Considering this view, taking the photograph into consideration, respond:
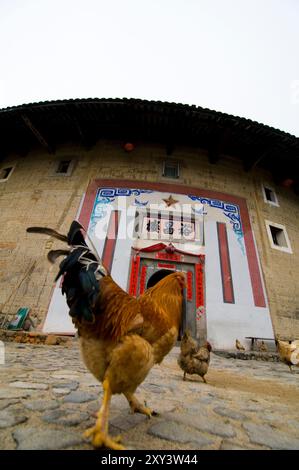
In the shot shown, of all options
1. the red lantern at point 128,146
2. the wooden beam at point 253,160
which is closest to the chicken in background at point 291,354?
the wooden beam at point 253,160

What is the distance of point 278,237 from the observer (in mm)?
10414

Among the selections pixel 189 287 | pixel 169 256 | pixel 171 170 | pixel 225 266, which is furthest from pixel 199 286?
pixel 171 170

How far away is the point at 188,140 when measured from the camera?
11.6 m

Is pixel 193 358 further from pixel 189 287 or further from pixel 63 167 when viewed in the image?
pixel 63 167

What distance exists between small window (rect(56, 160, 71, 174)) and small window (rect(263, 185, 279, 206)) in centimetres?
993

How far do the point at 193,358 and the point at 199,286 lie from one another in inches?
194

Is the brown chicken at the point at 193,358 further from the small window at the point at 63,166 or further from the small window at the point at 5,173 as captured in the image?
the small window at the point at 5,173

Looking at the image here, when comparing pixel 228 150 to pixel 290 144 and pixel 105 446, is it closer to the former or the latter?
pixel 290 144

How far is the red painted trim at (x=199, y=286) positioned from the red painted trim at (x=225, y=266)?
2.58 ft

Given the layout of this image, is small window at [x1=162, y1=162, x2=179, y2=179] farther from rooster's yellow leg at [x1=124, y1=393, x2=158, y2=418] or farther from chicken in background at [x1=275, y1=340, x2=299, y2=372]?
rooster's yellow leg at [x1=124, y1=393, x2=158, y2=418]

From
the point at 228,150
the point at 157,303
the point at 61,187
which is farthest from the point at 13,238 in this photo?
the point at 228,150

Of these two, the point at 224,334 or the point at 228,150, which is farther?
the point at 228,150

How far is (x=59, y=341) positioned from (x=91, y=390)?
495cm

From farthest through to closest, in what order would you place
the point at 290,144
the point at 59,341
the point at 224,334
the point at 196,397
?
1. the point at 290,144
2. the point at 224,334
3. the point at 59,341
4. the point at 196,397
